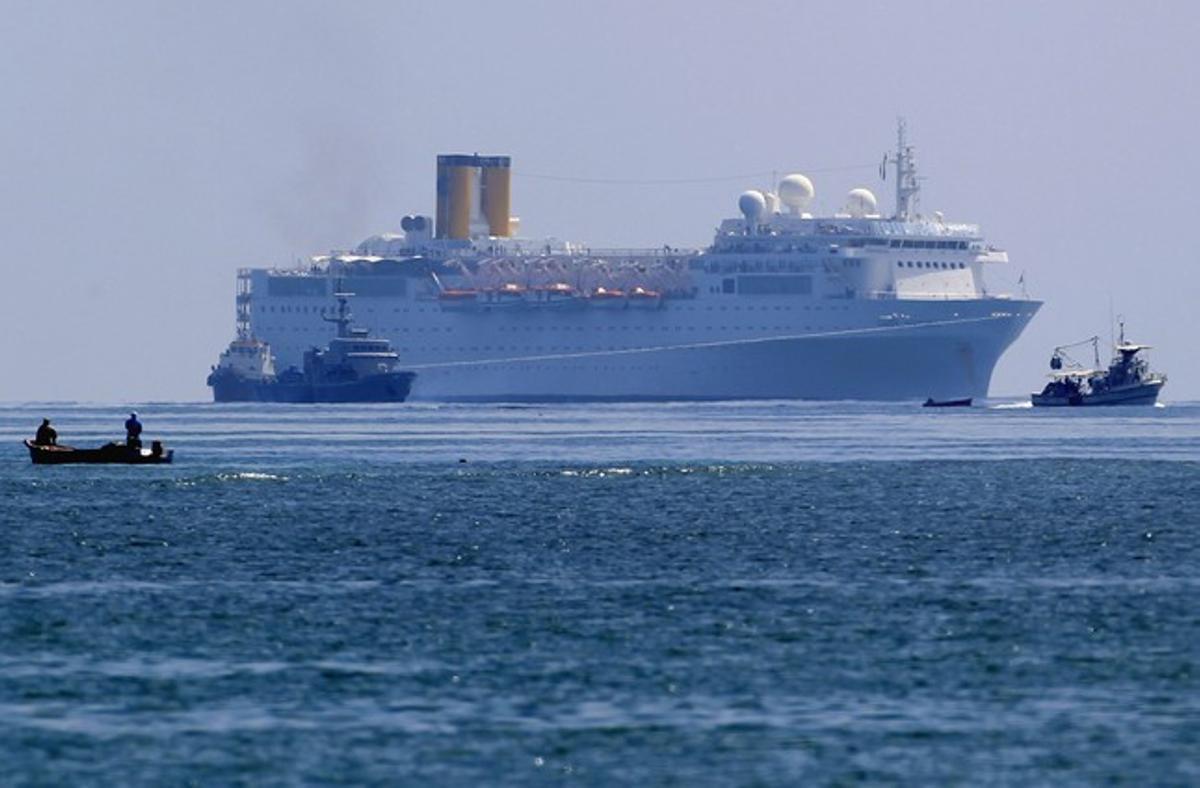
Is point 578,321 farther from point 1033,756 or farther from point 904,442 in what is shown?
point 1033,756

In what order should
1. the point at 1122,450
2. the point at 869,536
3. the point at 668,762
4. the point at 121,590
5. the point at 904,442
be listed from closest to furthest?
the point at 668,762 < the point at 121,590 < the point at 869,536 < the point at 1122,450 < the point at 904,442

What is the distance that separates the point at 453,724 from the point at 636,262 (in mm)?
160258

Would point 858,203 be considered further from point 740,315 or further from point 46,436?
point 46,436

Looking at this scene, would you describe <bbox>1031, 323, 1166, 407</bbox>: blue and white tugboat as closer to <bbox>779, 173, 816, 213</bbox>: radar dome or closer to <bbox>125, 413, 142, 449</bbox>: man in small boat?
Answer: <bbox>779, 173, 816, 213</bbox>: radar dome

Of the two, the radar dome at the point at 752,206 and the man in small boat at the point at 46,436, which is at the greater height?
the radar dome at the point at 752,206

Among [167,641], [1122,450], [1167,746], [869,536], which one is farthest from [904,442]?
[1167,746]

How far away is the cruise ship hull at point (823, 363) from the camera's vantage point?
180m

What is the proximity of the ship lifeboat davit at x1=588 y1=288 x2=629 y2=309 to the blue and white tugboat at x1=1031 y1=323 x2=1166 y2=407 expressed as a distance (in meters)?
27.9

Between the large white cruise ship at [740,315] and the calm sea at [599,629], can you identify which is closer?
the calm sea at [599,629]

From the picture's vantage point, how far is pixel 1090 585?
149ft

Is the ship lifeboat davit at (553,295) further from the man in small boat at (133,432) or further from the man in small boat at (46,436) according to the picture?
the man in small boat at (133,432)

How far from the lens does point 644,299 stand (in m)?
187

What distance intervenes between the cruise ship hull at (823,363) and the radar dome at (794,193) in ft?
51.1

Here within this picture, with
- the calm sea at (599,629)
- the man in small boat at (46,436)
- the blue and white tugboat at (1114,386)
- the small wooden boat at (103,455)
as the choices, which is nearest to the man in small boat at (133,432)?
the small wooden boat at (103,455)
